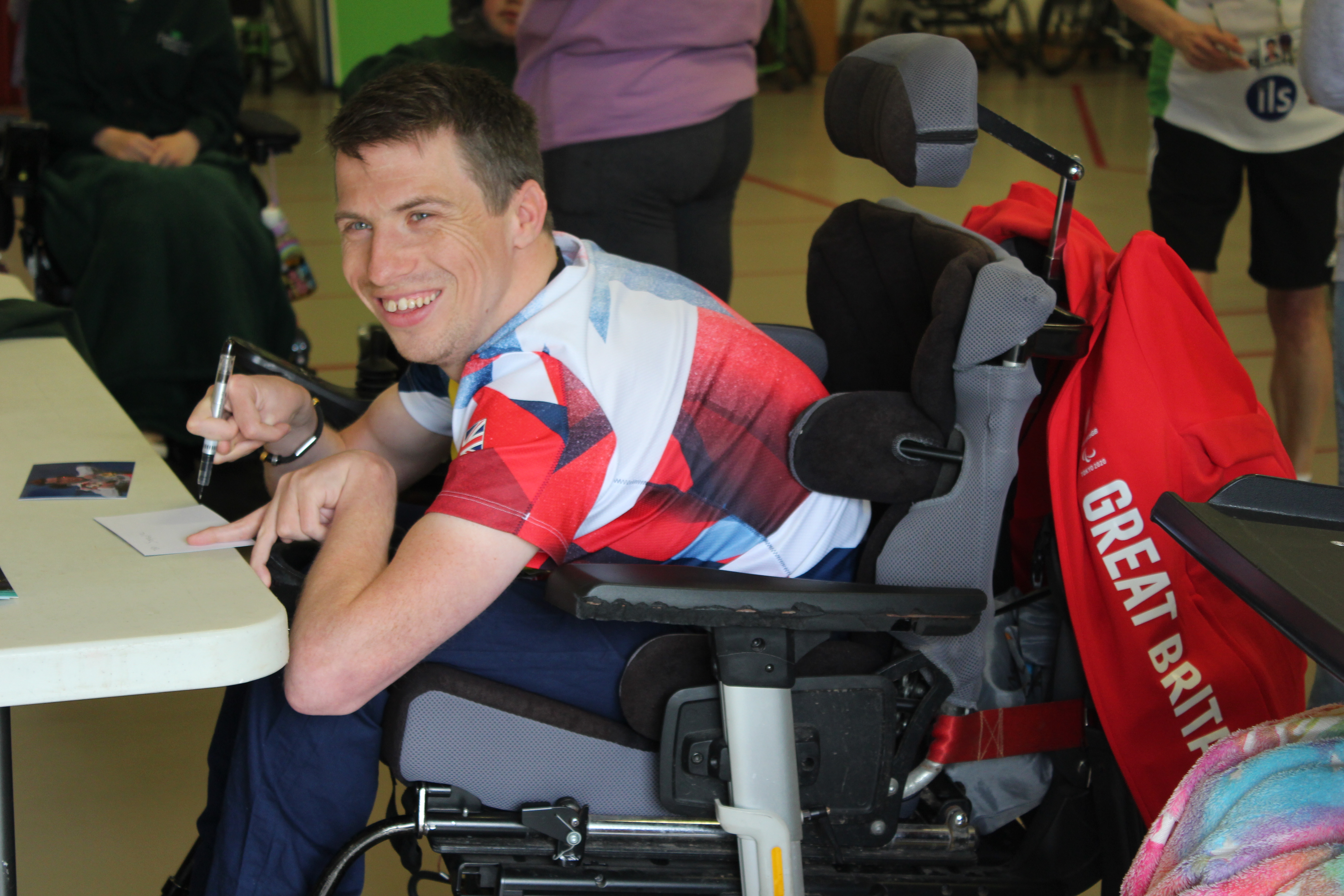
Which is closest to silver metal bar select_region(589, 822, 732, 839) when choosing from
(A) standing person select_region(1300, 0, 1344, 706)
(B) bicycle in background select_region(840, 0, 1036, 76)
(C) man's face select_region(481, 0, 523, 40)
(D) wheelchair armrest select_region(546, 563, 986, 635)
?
(D) wheelchair armrest select_region(546, 563, 986, 635)

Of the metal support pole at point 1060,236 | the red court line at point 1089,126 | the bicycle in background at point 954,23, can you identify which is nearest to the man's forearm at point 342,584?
the metal support pole at point 1060,236

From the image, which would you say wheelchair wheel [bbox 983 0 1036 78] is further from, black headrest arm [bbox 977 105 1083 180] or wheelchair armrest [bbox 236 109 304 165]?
black headrest arm [bbox 977 105 1083 180]

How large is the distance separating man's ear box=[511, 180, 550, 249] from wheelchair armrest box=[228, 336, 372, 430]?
36cm

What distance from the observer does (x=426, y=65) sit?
126 centimetres

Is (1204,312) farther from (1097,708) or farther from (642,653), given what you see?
(642,653)

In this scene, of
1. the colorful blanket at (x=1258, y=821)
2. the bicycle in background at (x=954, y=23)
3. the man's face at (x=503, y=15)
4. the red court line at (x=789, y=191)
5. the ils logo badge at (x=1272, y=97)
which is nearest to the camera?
the colorful blanket at (x=1258, y=821)

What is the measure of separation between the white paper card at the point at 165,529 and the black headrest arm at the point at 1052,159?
2.56 feet

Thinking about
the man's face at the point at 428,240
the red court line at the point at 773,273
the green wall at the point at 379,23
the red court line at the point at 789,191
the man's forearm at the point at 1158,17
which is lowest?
the red court line at the point at 789,191

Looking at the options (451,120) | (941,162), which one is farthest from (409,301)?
(941,162)

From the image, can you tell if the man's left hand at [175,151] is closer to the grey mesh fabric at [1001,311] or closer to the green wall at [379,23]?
the grey mesh fabric at [1001,311]

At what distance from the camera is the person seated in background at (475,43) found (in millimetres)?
2863

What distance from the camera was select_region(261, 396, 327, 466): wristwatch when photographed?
151 centimetres

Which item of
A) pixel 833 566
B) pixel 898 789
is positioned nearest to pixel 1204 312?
pixel 833 566

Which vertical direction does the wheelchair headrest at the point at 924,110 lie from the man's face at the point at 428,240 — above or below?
above
